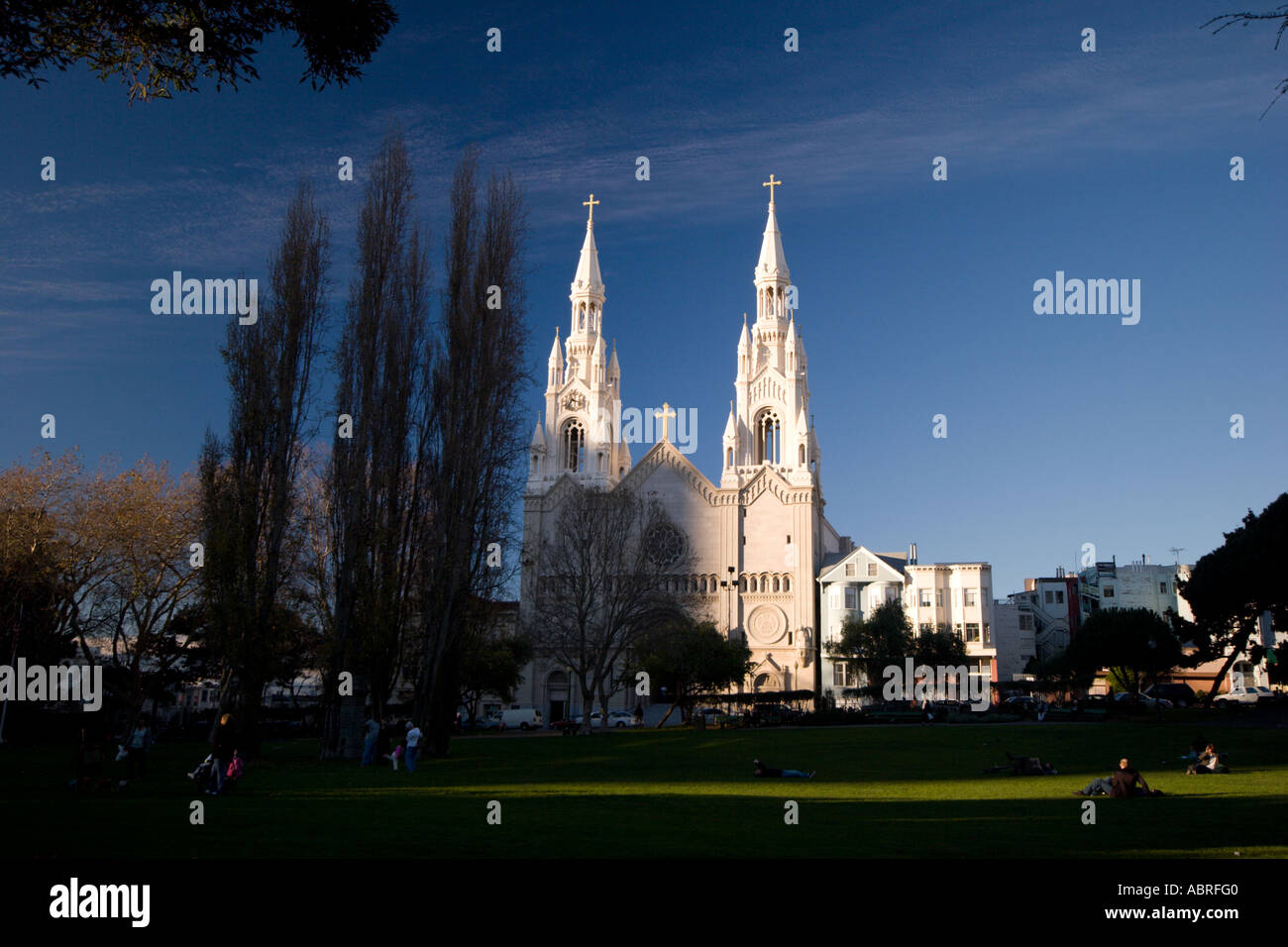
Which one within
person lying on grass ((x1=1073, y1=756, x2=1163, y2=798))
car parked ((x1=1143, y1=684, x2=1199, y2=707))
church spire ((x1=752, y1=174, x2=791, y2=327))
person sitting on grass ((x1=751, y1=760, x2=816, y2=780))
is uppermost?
church spire ((x1=752, y1=174, x2=791, y2=327))

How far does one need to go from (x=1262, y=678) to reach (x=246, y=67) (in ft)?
333

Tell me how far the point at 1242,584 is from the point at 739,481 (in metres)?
41.3

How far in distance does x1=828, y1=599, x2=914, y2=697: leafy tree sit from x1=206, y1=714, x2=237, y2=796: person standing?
53037 mm

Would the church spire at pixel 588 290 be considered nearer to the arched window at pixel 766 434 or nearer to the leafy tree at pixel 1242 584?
the arched window at pixel 766 434

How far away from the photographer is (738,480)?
263 feet

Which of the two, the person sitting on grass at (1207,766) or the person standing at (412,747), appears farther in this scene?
the person standing at (412,747)

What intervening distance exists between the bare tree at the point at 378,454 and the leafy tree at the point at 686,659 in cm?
2412

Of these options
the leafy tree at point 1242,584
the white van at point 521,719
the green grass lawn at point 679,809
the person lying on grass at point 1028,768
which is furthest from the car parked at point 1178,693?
the person lying on grass at point 1028,768

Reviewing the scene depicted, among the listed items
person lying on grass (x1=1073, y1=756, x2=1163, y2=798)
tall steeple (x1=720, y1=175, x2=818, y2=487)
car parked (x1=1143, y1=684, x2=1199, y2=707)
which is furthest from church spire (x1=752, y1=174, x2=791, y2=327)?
person lying on grass (x1=1073, y1=756, x2=1163, y2=798)

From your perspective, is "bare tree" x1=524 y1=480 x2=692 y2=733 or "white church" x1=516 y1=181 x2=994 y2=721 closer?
"bare tree" x1=524 y1=480 x2=692 y2=733

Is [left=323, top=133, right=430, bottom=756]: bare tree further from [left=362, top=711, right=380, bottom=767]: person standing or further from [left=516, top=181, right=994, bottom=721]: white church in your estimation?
[left=516, top=181, right=994, bottom=721]: white church

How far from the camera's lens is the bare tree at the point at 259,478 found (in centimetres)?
2888

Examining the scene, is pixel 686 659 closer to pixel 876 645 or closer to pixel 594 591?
pixel 594 591

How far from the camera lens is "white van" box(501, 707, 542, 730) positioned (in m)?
67.6
